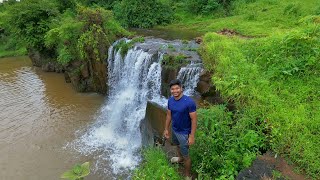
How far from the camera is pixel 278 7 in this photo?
18359 millimetres

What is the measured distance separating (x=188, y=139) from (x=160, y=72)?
16.7ft

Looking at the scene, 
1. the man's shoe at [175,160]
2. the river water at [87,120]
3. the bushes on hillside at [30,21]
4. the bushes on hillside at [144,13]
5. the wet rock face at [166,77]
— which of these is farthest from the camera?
the bushes on hillside at [144,13]

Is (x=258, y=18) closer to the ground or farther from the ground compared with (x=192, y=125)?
farther from the ground

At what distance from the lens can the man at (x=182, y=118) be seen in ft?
15.5

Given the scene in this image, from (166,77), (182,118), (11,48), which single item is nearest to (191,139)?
(182,118)

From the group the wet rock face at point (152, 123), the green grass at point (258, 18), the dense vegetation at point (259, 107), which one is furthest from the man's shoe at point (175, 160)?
the green grass at point (258, 18)

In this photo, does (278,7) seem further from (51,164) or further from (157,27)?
(51,164)

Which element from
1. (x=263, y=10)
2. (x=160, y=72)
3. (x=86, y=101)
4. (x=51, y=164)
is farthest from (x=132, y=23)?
(x=51, y=164)

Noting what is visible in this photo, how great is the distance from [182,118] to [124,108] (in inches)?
240

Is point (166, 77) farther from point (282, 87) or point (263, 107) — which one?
point (263, 107)

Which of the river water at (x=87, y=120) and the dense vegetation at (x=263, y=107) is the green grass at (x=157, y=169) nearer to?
the dense vegetation at (x=263, y=107)

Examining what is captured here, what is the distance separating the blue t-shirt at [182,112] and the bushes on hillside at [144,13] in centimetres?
1794

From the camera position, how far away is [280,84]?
587 centimetres

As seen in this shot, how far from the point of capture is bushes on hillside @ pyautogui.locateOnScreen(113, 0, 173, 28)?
73.3ft
